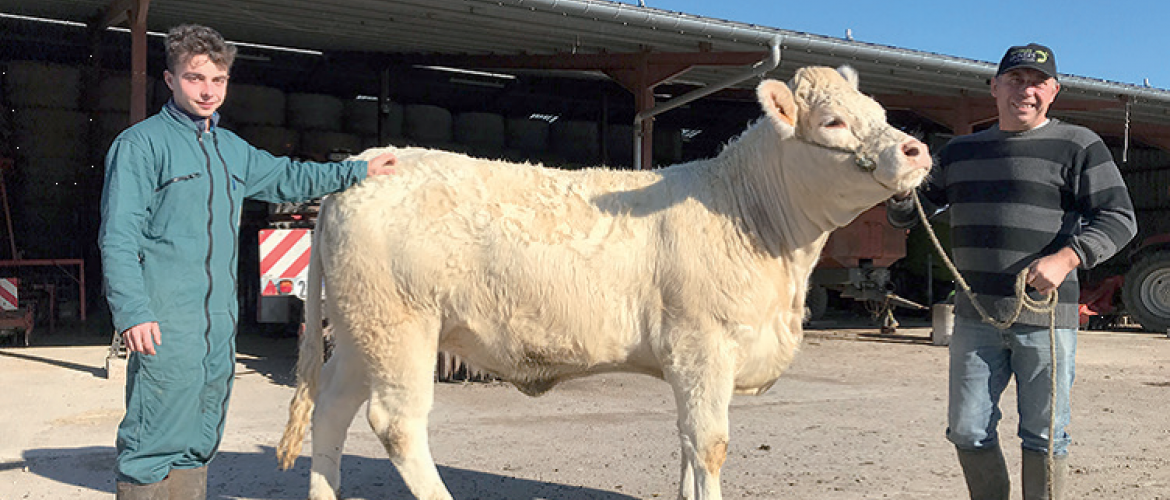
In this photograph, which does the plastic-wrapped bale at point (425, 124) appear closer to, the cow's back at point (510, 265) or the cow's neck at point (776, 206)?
the cow's back at point (510, 265)

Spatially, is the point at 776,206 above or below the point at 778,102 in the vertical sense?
below

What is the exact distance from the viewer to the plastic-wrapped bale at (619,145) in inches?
934

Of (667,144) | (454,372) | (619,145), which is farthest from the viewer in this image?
(619,145)

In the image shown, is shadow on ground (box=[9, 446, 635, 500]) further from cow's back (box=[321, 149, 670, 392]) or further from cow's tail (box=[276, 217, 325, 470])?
cow's back (box=[321, 149, 670, 392])

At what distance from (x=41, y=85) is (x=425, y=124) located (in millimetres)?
7717

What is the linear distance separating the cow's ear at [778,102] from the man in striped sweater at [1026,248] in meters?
0.59

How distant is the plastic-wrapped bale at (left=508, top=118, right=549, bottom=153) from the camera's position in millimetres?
23062

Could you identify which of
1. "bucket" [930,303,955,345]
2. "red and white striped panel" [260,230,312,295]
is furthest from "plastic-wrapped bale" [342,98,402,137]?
"bucket" [930,303,955,345]

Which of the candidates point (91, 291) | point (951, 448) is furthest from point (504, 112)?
point (951, 448)

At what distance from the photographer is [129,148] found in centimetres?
287

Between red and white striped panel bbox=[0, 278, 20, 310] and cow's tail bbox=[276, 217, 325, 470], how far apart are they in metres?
9.49

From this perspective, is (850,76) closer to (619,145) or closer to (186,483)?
(186,483)

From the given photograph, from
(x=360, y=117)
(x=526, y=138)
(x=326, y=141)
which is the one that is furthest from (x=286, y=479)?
(x=526, y=138)

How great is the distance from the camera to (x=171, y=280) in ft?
9.50
